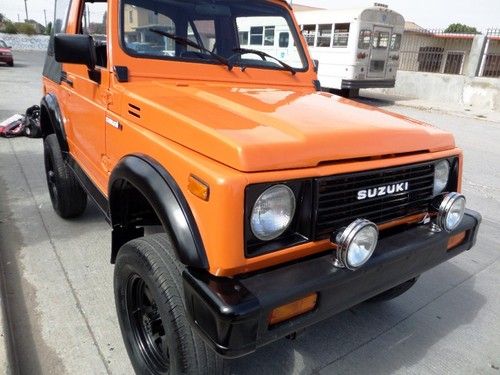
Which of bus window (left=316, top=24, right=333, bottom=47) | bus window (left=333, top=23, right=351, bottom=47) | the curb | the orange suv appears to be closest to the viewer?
the orange suv

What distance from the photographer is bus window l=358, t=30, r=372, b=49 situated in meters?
12.5

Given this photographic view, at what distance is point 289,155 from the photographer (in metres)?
1.70

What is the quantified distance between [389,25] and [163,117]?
13.1m

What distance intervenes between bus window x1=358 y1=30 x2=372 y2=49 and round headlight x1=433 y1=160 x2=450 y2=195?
36.6ft

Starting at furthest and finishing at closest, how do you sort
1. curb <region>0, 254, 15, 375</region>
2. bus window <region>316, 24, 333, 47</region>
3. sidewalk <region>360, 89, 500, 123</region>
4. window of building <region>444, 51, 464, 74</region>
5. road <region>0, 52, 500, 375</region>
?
window of building <region>444, 51, 464, 74</region>, bus window <region>316, 24, 333, 47</region>, sidewalk <region>360, 89, 500, 123</region>, road <region>0, 52, 500, 375</region>, curb <region>0, 254, 15, 375</region>

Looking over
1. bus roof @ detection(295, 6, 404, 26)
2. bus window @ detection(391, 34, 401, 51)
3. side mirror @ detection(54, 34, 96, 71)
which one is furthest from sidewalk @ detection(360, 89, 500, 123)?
side mirror @ detection(54, 34, 96, 71)

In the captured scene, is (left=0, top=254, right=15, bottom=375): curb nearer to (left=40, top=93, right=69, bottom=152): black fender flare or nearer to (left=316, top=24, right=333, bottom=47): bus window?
(left=40, top=93, right=69, bottom=152): black fender flare

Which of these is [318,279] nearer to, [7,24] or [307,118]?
[307,118]

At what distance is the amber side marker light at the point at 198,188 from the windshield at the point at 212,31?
130 centimetres

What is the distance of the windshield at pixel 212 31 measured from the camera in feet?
8.80

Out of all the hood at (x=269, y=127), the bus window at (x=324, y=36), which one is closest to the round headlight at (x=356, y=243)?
the hood at (x=269, y=127)

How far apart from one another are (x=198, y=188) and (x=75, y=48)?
146 centimetres

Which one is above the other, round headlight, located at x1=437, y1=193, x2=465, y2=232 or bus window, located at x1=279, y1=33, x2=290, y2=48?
bus window, located at x1=279, y1=33, x2=290, y2=48

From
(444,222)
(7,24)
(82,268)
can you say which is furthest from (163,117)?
(7,24)
